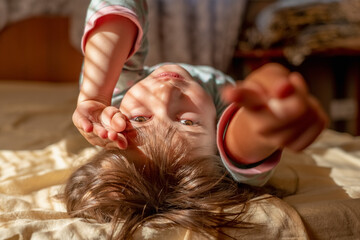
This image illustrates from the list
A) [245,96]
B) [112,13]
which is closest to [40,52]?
[112,13]

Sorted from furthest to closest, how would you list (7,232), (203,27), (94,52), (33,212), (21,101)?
1. (203,27)
2. (21,101)
3. (94,52)
4. (33,212)
5. (7,232)

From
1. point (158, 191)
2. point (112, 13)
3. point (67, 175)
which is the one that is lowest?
point (67, 175)

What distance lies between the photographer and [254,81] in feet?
1.64

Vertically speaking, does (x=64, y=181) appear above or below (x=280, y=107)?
below

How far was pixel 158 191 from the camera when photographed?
67cm

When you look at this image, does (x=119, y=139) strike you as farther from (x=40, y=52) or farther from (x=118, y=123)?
(x=40, y=52)

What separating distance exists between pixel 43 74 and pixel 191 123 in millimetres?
1798

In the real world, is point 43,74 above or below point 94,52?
below

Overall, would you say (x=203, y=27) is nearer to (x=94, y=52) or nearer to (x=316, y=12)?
(x=316, y=12)

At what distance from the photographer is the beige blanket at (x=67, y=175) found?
2.05 feet

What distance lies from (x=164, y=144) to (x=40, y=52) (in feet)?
6.02

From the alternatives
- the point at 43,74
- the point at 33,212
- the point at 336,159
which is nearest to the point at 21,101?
the point at 43,74

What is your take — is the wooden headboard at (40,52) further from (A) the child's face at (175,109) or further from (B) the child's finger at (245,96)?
(B) the child's finger at (245,96)

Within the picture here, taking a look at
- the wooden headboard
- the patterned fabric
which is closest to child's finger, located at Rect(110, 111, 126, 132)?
the patterned fabric
